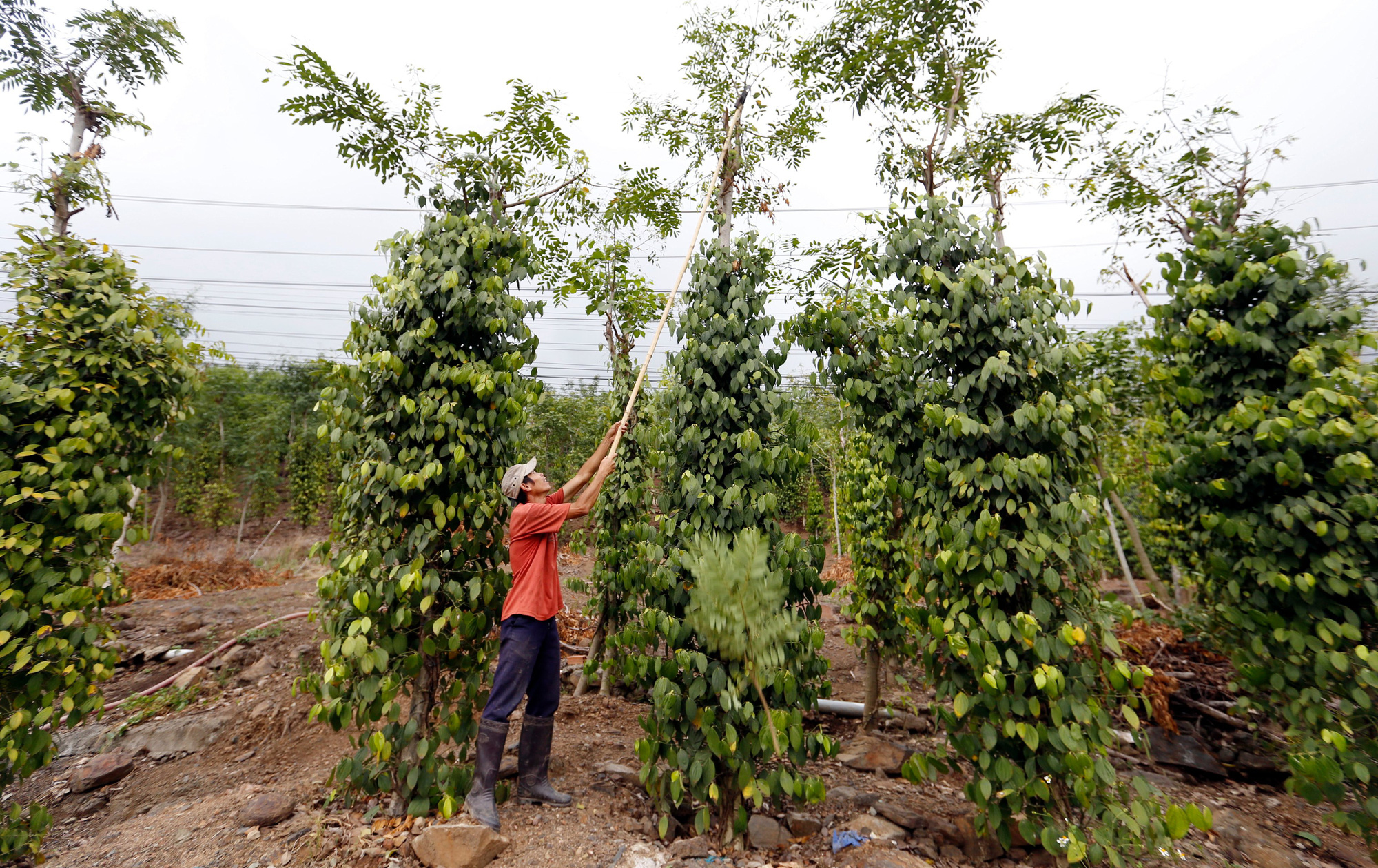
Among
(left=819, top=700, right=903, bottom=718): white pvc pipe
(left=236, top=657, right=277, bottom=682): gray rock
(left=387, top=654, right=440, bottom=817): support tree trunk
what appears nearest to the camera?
(left=387, top=654, right=440, bottom=817): support tree trunk

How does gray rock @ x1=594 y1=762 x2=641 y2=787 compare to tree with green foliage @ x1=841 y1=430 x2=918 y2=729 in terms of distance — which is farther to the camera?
tree with green foliage @ x1=841 y1=430 x2=918 y2=729

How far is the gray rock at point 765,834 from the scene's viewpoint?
3164 millimetres

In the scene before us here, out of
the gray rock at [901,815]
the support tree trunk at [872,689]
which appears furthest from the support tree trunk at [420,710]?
the support tree trunk at [872,689]

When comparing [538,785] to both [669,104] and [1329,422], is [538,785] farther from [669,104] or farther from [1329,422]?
[669,104]

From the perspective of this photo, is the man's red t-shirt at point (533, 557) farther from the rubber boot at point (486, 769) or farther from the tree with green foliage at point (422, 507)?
the rubber boot at point (486, 769)

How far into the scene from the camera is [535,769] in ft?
11.3

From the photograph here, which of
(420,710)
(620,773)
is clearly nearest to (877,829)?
(620,773)

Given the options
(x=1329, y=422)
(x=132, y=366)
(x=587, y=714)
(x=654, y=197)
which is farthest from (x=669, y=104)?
(x=587, y=714)

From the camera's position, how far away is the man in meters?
3.21

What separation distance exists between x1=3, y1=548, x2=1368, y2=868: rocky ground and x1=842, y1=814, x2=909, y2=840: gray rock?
0.04 feet

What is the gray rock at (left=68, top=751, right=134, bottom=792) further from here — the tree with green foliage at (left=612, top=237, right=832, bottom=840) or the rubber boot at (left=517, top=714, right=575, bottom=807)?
the tree with green foliage at (left=612, top=237, right=832, bottom=840)

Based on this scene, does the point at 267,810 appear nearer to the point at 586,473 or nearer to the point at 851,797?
the point at 586,473

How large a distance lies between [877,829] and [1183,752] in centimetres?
301

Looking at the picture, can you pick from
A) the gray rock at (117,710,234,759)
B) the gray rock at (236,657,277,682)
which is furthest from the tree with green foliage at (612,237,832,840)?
the gray rock at (236,657,277,682)
